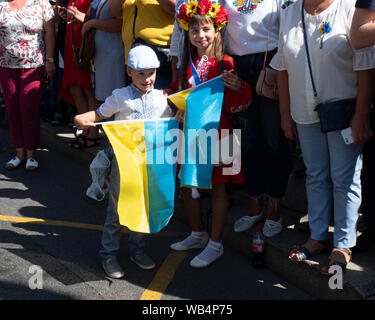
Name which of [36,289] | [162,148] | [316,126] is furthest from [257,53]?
[36,289]

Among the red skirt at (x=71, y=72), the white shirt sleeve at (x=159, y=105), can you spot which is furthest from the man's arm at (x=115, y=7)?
the white shirt sleeve at (x=159, y=105)

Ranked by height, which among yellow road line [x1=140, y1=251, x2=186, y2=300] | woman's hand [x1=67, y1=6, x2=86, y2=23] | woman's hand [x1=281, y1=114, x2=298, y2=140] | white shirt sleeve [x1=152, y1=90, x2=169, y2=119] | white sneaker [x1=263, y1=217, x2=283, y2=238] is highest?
woman's hand [x1=67, y1=6, x2=86, y2=23]

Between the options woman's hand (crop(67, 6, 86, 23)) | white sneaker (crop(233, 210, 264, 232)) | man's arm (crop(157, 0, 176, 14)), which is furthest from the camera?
woman's hand (crop(67, 6, 86, 23))

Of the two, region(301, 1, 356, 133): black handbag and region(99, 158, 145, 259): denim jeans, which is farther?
region(99, 158, 145, 259): denim jeans

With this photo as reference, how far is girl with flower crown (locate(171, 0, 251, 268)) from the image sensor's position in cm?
375

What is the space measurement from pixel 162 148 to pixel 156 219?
50 cm

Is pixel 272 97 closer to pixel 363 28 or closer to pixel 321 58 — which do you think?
pixel 321 58

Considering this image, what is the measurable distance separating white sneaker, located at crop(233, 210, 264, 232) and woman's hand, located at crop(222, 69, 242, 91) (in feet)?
3.75

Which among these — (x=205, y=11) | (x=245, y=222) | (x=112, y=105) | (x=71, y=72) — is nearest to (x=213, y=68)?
(x=205, y=11)

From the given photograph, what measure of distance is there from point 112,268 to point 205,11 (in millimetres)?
1946

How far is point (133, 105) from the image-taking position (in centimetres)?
378

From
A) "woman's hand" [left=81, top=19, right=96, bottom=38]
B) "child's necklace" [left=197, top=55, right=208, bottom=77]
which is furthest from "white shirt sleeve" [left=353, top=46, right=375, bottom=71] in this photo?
"woman's hand" [left=81, top=19, right=96, bottom=38]

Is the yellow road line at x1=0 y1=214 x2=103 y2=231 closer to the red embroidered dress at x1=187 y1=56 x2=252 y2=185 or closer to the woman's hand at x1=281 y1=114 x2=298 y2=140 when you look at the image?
the red embroidered dress at x1=187 y1=56 x2=252 y2=185
